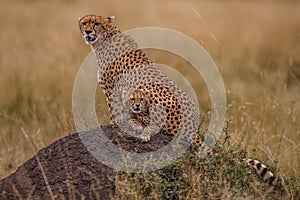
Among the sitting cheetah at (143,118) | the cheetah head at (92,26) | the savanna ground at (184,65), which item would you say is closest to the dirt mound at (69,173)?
the sitting cheetah at (143,118)

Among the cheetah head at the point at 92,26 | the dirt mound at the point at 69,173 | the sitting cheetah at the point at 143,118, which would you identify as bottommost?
the dirt mound at the point at 69,173

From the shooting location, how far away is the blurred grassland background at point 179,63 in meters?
6.30

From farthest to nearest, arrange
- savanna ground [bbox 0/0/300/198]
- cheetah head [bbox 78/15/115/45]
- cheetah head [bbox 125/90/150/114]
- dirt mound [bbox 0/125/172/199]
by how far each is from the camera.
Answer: savanna ground [bbox 0/0/300/198]
cheetah head [bbox 78/15/115/45]
cheetah head [bbox 125/90/150/114]
dirt mound [bbox 0/125/172/199]

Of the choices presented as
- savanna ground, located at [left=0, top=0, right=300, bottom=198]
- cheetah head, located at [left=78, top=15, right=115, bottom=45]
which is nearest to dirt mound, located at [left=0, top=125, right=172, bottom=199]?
savanna ground, located at [left=0, top=0, right=300, bottom=198]

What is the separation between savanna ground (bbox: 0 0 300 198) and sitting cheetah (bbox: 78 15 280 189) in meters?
0.26

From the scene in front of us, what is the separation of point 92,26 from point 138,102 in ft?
3.12

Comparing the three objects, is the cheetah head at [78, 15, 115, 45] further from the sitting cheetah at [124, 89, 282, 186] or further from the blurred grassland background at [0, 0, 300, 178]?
the sitting cheetah at [124, 89, 282, 186]

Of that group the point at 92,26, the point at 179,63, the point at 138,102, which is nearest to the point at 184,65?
the point at 179,63

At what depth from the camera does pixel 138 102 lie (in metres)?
4.70

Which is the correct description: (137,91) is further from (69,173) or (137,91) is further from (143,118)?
(69,173)

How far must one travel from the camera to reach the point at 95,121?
5.29 m

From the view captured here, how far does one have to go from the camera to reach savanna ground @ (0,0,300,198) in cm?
622

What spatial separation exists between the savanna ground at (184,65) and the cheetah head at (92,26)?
556 mm

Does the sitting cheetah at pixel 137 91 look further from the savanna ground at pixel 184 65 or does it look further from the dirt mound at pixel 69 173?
the savanna ground at pixel 184 65
